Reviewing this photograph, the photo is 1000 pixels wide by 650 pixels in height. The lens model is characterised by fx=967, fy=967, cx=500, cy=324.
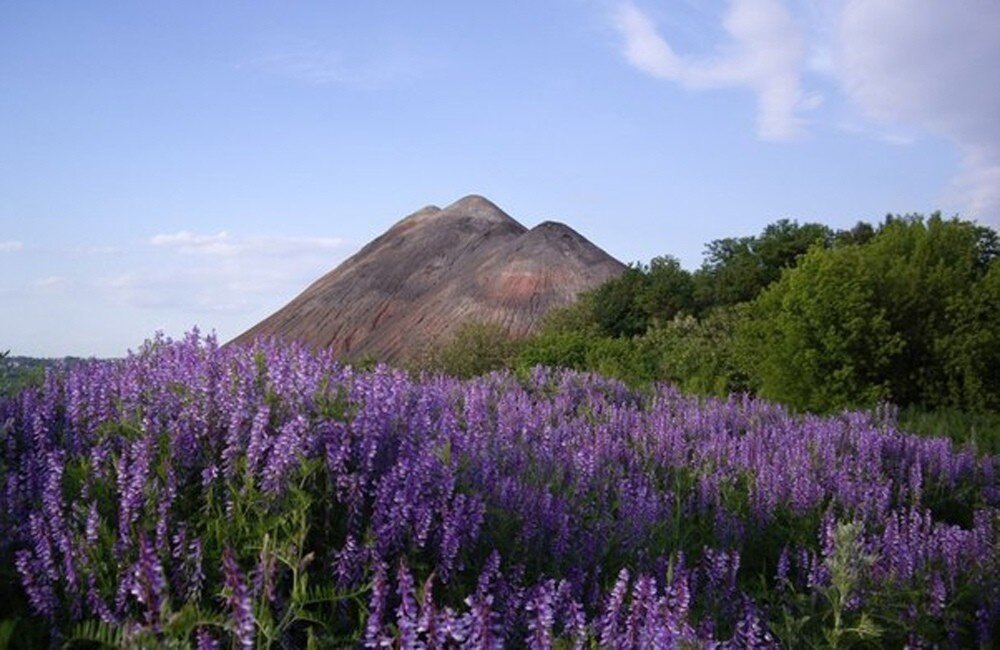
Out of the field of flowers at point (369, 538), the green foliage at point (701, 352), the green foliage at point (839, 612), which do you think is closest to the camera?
the field of flowers at point (369, 538)

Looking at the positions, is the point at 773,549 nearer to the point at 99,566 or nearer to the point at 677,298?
the point at 99,566

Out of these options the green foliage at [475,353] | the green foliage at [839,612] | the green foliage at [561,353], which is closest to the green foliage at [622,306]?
the green foliage at [475,353]

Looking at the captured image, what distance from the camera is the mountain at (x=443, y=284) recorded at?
79.0ft

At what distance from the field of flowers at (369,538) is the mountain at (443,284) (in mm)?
16486

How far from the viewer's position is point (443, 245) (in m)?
29.7

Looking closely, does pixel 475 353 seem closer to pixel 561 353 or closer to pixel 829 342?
pixel 561 353

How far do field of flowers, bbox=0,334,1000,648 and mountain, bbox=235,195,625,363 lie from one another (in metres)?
16.5

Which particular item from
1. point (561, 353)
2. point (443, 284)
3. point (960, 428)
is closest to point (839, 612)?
→ point (960, 428)

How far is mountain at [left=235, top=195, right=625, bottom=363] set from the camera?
24.1m

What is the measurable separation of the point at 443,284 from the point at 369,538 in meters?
23.7

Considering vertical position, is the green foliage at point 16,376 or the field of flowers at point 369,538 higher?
the green foliage at point 16,376

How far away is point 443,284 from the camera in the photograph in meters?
26.8

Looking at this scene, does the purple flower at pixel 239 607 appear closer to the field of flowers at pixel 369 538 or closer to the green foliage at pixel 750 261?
the field of flowers at pixel 369 538

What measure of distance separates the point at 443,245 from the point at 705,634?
27131mm
